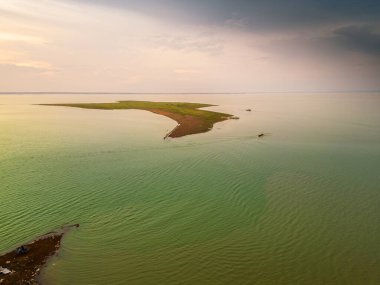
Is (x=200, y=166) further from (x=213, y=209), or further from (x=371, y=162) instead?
(x=371, y=162)

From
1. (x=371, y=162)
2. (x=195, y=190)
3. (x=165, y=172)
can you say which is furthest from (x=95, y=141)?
(x=371, y=162)

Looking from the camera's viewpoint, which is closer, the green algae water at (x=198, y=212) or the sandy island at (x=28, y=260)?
the sandy island at (x=28, y=260)

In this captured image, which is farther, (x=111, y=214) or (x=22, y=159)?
(x=22, y=159)

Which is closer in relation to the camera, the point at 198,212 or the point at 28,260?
the point at 28,260

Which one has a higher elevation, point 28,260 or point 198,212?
point 198,212
